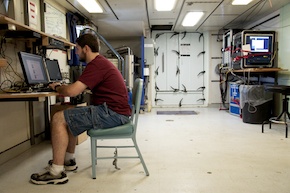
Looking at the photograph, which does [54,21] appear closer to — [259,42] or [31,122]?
[31,122]

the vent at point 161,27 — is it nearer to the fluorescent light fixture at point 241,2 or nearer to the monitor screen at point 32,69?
the fluorescent light fixture at point 241,2

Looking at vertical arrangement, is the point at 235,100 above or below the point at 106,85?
below

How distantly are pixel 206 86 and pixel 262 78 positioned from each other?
6.29 ft

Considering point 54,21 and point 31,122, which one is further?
point 54,21

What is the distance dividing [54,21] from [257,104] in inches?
154

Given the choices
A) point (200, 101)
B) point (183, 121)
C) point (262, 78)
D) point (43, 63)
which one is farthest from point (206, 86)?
point (43, 63)

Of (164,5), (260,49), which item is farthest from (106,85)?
(260,49)

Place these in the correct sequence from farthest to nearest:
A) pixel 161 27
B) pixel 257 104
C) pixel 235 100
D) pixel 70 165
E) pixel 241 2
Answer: pixel 161 27
pixel 235 100
pixel 257 104
pixel 241 2
pixel 70 165

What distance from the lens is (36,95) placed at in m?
2.04

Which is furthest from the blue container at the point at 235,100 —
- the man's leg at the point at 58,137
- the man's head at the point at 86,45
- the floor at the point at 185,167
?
the man's leg at the point at 58,137

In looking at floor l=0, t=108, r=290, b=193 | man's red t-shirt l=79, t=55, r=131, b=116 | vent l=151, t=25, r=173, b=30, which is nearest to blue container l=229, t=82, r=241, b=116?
floor l=0, t=108, r=290, b=193

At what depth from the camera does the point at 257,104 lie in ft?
15.2

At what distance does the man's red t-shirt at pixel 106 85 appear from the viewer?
204cm

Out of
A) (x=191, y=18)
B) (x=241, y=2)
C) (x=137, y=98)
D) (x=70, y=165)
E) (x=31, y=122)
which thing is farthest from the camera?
(x=191, y=18)
